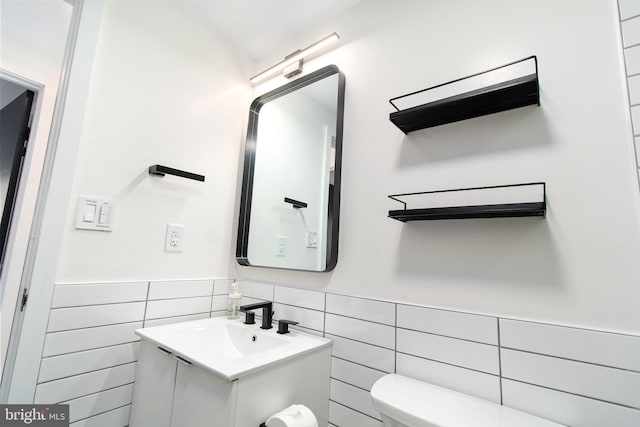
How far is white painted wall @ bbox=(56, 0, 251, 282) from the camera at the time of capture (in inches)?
44.6

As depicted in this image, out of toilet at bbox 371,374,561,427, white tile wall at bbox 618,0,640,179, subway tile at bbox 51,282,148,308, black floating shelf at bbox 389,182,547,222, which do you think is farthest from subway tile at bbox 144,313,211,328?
white tile wall at bbox 618,0,640,179

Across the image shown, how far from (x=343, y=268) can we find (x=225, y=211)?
2.66 feet

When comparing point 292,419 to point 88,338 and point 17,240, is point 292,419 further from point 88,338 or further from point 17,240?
point 17,240

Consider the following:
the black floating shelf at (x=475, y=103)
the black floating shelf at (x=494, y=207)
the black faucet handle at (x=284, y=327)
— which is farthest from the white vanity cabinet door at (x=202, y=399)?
the black floating shelf at (x=475, y=103)

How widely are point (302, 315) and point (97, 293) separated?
0.84m

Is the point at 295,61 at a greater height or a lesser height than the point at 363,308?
greater

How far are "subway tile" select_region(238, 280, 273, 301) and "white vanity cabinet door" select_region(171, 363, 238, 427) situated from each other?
1.72 ft

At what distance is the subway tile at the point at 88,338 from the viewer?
0.99 metres

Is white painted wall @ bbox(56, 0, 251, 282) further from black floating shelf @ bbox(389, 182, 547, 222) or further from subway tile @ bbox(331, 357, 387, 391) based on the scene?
black floating shelf @ bbox(389, 182, 547, 222)

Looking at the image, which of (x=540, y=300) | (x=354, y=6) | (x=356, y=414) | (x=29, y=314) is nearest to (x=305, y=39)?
(x=354, y=6)

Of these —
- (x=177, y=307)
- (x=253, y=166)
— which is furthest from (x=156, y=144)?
(x=177, y=307)

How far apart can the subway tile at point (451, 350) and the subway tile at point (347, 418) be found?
0.29 m

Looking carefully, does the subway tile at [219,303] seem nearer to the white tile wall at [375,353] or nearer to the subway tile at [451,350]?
the white tile wall at [375,353]

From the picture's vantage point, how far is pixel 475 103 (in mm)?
896
